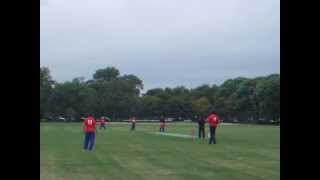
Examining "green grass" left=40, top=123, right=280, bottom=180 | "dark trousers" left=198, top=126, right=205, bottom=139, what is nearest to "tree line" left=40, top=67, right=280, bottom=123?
"dark trousers" left=198, top=126, right=205, bottom=139

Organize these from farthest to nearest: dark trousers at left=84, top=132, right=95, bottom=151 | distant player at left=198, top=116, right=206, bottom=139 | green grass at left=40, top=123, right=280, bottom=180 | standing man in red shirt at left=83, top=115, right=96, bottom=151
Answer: distant player at left=198, top=116, right=206, bottom=139 → dark trousers at left=84, top=132, right=95, bottom=151 → standing man in red shirt at left=83, top=115, right=96, bottom=151 → green grass at left=40, top=123, right=280, bottom=180

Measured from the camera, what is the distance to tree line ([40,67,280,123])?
251 feet

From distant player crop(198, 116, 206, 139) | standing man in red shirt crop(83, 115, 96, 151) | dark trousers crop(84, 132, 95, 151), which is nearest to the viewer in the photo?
standing man in red shirt crop(83, 115, 96, 151)

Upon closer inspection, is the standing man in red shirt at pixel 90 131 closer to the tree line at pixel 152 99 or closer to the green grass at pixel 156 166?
the green grass at pixel 156 166

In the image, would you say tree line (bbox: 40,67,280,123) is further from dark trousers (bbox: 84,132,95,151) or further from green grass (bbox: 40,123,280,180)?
green grass (bbox: 40,123,280,180)

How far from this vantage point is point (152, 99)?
88375 mm

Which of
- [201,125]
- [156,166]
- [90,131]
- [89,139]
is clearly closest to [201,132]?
[201,125]

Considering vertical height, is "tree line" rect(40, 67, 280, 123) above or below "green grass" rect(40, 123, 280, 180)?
above

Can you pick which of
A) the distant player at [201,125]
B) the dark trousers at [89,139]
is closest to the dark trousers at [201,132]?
the distant player at [201,125]
